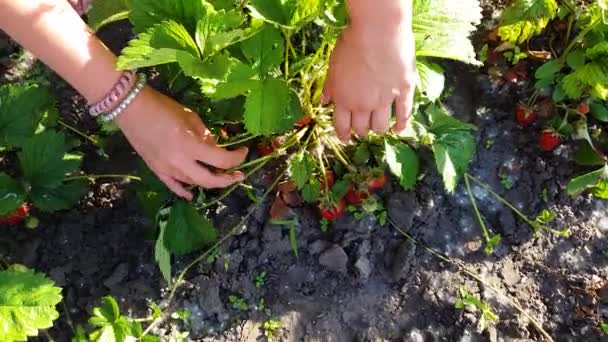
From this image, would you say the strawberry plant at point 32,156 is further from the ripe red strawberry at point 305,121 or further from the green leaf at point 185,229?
the ripe red strawberry at point 305,121

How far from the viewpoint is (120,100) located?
3.80 ft

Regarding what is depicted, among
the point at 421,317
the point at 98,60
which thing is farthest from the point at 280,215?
the point at 98,60

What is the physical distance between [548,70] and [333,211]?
26.3 inches

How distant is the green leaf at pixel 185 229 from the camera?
4.58ft

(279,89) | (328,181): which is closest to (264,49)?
(279,89)

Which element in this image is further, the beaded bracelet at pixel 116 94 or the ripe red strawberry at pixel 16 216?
the ripe red strawberry at pixel 16 216

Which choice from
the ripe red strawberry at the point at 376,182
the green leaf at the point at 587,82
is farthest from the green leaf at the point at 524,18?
the ripe red strawberry at the point at 376,182

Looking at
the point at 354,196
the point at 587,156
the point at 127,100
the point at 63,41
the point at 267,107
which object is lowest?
the point at 587,156

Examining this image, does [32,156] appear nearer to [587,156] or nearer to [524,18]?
[524,18]

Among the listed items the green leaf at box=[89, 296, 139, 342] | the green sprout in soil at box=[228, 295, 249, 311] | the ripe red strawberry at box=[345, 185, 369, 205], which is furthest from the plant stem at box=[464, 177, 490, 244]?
the green leaf at box=[89, 296, 139, 342]

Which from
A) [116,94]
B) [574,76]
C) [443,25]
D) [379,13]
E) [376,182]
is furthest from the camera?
[574,76]

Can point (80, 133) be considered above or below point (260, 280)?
above

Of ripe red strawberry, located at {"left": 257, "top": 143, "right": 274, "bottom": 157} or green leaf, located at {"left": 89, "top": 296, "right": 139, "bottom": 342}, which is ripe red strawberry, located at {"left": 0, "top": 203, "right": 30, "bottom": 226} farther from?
ripe red strawberry, located at {"left": 257, "top": 143, "right": 274, "bottom": 157}

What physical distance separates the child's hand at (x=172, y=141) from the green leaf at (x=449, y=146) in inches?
17.6
